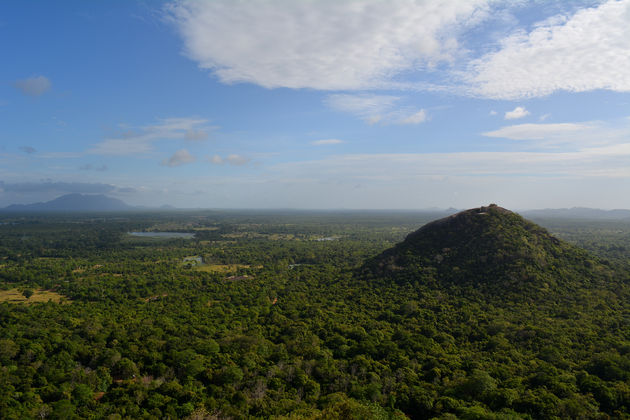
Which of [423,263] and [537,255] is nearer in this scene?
[537,255]

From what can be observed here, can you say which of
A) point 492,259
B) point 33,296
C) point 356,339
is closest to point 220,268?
point 33,296

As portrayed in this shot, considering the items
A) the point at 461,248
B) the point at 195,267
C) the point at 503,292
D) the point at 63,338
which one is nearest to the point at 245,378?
the point at 63,338

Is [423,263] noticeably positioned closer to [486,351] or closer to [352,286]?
[352,286]

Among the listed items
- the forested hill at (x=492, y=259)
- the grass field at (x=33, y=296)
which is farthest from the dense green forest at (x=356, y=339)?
the grass field at (x=33, y=296)

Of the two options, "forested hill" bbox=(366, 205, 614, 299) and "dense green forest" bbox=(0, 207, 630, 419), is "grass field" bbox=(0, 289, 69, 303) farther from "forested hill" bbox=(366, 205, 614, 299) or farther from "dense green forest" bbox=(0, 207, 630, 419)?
"forested hill" bbox=(366, 205, 614, 299)

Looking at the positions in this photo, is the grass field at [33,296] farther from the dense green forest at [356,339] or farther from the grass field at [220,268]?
the grass field at [220,268]

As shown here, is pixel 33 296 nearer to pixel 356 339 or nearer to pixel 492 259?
pixel 356 339

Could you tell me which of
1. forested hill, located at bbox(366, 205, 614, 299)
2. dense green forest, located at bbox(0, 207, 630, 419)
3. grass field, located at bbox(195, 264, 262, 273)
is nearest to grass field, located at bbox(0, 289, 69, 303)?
dense green forest, located at bbox(0, 207, 630, 419)
